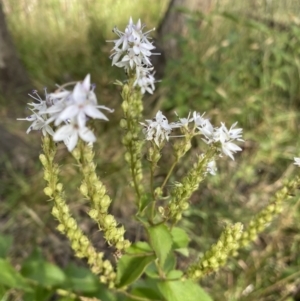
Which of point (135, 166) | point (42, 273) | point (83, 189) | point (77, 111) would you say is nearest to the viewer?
point (77, 111)

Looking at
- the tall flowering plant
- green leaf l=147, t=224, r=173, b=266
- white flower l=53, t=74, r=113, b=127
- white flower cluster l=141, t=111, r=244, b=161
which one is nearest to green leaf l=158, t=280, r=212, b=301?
the tall flowering plant

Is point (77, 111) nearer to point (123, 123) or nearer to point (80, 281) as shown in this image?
point (123, 123)

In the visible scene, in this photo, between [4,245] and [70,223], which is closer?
[70,223]

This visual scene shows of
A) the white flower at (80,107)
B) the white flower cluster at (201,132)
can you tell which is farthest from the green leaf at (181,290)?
the white flower at (80,107)

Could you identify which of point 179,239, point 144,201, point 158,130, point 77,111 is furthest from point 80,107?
point 179,239

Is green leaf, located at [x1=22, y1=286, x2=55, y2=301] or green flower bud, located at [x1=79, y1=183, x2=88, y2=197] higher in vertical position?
green flower bud, located at [x1=79, y1=183, x2=88, y2=197]

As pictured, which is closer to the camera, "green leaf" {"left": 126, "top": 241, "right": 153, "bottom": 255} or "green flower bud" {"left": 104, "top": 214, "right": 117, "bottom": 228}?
"green flower bud" {"left": 104, "top": 214, "right": 117, "bottom": 228}

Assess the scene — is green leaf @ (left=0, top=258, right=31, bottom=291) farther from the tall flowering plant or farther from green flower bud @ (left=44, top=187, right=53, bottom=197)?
green flower bud @ (left=44, top=187, right=53, bottom=197)
